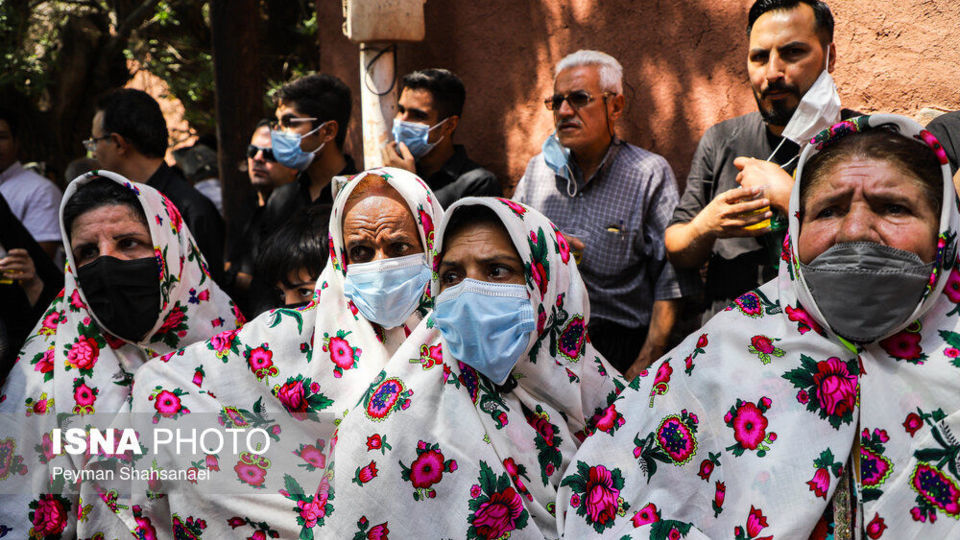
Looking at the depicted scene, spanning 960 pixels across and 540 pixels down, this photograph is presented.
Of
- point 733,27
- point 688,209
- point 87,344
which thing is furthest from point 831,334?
point 87,344

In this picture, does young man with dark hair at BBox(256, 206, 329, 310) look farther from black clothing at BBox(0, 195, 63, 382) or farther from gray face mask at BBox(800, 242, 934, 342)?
gray face mask at BBox(800, 242, 934, 342)

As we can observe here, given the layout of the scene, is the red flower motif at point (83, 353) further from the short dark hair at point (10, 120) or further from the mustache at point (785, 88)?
the short dark hair at point (10, 120)

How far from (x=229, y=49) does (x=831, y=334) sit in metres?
5.67

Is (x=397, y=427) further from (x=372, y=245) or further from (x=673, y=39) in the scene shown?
(x=673, y=39)

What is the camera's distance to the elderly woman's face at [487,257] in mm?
2506

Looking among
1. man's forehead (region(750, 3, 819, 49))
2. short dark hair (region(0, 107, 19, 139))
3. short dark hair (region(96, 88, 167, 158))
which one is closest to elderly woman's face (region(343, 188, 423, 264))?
man's forehead (region(750, 3, 819, 49))

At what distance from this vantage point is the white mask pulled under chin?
3.09m

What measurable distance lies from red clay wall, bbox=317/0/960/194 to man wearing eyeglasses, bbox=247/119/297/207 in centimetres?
55

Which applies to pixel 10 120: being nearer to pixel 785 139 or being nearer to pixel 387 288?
pixel 387 288

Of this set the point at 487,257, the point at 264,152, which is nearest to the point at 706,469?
the point at 487,257

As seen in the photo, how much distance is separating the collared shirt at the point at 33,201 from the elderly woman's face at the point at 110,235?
7.79 ft

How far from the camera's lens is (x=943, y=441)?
1945 mm

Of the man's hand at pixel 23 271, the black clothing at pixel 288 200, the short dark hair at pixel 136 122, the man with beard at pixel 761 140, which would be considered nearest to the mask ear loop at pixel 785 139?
the man with beard at pixel 761 140

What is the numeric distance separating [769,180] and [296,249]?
1.76 metres
